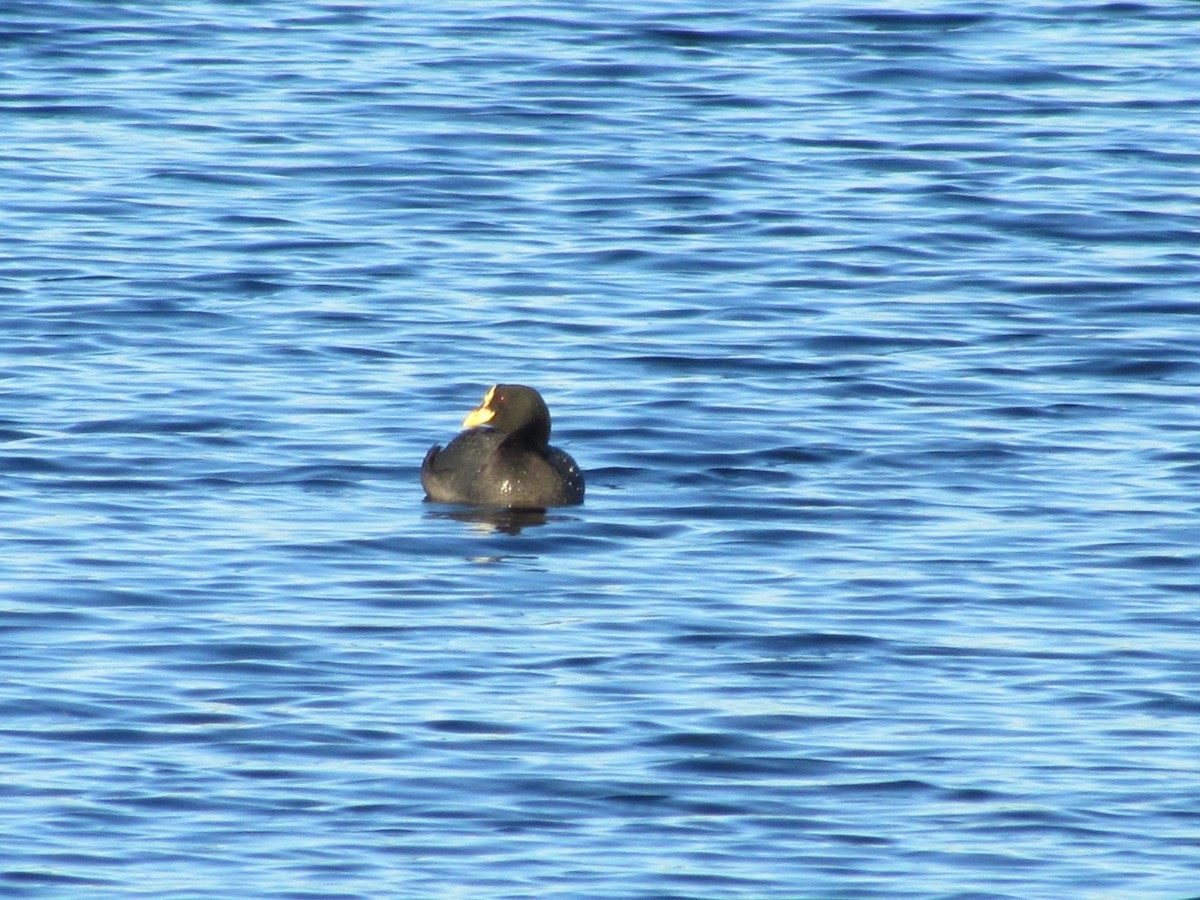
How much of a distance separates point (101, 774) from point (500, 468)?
471 centimetres

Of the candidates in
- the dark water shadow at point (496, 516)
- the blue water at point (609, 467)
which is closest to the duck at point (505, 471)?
the dark water shadow at point (496, 516)

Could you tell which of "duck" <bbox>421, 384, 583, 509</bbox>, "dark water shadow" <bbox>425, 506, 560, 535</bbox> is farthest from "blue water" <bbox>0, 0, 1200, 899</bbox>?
"duck" <bbox>421, 384, 583, 509</bbox>

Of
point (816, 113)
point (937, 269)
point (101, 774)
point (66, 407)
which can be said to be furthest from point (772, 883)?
point (816, 113)

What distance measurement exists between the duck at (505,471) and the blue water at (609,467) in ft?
0.60

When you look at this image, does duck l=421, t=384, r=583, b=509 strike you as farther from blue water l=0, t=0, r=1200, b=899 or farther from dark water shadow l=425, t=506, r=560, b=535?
blue water l=0, t=0, r=1200, b=899

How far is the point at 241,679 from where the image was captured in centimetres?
1065

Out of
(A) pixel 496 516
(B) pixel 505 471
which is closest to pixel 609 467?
(B) pixel 505 471

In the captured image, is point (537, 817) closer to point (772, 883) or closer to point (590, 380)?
point (772, 883)

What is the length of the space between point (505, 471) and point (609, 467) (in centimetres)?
98

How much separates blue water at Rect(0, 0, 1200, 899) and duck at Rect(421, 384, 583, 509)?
0.60 ft

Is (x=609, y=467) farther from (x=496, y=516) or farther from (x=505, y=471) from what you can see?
(x=496, y=516)

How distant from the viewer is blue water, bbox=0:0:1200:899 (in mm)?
9336

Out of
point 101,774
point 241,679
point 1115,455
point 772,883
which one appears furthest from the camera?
point 1115,455

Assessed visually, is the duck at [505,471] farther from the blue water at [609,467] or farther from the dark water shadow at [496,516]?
the blue water at [609,467]
